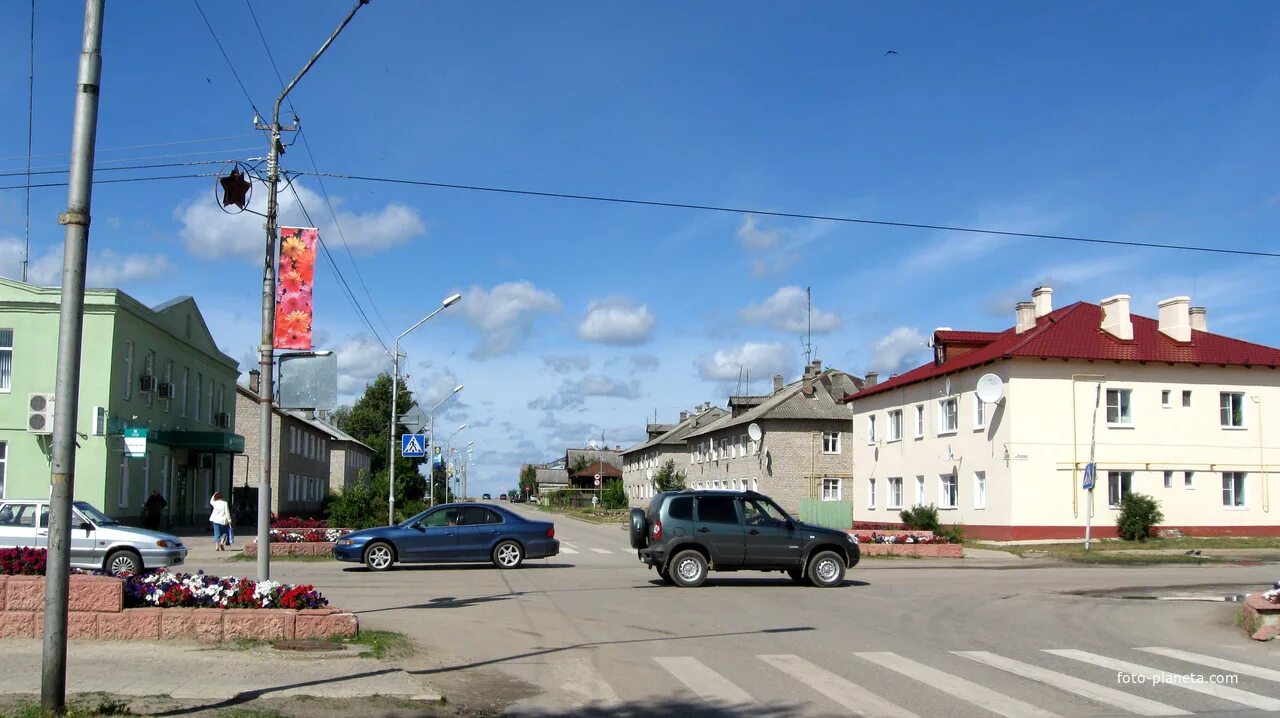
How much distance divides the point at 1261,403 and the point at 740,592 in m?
27.7

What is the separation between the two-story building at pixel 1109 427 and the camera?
115 ft

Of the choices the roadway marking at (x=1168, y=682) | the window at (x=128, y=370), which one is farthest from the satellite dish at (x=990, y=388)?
the window at (x=128, y=370)

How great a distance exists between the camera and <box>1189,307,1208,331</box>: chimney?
134 feet

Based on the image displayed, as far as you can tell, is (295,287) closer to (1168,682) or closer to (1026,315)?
(1168,682)

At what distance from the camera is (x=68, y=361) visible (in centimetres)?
676

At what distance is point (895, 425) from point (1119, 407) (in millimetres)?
10253

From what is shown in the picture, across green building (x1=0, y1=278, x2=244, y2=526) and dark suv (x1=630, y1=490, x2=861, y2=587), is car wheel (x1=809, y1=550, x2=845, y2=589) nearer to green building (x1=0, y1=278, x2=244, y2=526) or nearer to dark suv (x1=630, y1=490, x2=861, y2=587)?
dark suv (x1=630, y1=490, x2=861, y2=587)

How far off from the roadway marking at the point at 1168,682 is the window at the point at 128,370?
31070mm

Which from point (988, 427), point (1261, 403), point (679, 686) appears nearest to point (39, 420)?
point (679, 686)

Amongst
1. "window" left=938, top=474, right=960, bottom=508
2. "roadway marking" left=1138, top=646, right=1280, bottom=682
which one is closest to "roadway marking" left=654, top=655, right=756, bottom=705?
"roadway marking" left=1138, top=646, right=1280, bottom=682

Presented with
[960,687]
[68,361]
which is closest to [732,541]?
[960,687]

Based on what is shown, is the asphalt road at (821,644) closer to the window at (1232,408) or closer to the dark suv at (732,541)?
the dark suv at (732,541)

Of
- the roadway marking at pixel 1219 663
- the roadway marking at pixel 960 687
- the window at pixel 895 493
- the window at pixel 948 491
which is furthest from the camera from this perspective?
the window at pixel 895 493

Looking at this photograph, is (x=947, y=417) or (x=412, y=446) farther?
(x=947, y=417)
